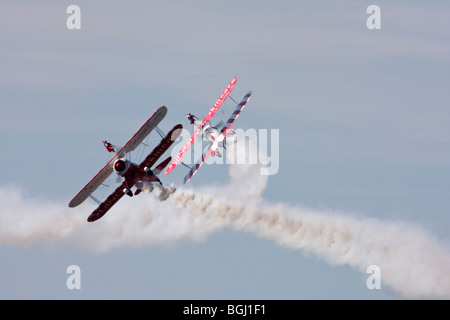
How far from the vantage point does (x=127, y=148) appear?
84.8 meters

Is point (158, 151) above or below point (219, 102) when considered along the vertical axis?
below

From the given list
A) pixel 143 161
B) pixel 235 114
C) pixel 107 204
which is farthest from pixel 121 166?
pixel 235 114

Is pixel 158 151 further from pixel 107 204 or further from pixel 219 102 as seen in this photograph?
pixel 219 102

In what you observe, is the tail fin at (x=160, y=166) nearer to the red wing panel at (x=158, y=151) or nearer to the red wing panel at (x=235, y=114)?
the red wing panel at (x=158, y=151)

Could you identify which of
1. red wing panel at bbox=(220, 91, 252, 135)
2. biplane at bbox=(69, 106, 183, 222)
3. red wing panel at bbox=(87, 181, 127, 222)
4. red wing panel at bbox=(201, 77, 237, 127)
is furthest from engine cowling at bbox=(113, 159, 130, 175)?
red wing panel at bbox=(201, 77, 237, 127)

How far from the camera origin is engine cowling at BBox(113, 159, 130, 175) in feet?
273

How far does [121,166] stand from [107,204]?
231 inches

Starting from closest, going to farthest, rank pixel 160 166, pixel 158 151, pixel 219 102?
pixel 160 166
pixel 158 151
pixel 219 102

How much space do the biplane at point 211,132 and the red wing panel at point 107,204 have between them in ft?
13.0

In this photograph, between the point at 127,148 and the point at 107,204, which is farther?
the point at 107,204

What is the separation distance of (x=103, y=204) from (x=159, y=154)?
7019 millimetres

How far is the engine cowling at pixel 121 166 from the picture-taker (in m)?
83.2
